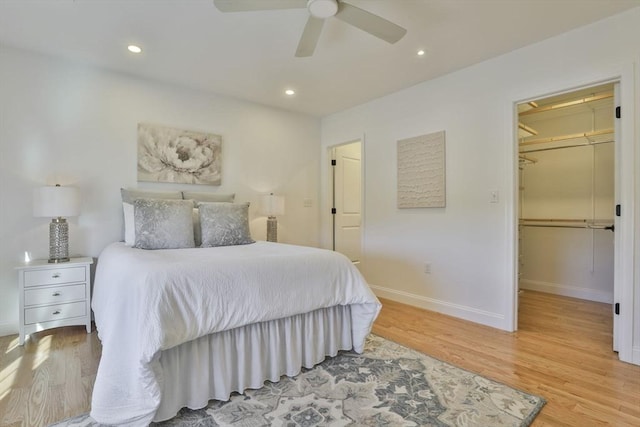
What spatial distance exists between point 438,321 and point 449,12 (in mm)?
2675

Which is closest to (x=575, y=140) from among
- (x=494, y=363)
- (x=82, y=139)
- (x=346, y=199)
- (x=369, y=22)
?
(x=346, y=199)

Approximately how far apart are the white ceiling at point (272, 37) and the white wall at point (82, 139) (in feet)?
0.67

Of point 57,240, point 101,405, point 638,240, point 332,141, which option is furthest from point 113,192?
point 638,240

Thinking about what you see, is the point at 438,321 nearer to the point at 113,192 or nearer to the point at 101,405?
the point at 101,405

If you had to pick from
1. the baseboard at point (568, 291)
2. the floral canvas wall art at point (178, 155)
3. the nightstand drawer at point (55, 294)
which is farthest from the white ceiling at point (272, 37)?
the baseboard at point (568, 291)

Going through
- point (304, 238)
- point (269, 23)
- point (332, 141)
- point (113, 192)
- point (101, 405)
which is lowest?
point (101, 405)

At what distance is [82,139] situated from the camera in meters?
3.08

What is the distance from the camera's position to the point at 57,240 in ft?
9.16

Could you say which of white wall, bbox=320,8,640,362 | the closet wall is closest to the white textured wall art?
white wall, bbox=320,8,640,362

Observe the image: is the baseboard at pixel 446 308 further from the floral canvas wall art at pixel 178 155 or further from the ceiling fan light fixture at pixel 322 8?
the ceiling fan light fixture at pixel 322 8

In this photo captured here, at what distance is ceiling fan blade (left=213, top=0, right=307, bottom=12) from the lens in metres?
Answer: 1.82

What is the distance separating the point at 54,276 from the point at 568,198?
225 inches

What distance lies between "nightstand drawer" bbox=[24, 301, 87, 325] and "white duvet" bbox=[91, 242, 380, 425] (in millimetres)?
965

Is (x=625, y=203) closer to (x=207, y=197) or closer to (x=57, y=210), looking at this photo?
(x=207, y=197)
